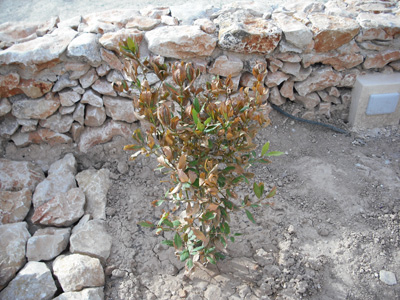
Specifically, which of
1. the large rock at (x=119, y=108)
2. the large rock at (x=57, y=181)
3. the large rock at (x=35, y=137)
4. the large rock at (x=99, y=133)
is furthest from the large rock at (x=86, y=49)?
the large rock at (x=57, y=181)

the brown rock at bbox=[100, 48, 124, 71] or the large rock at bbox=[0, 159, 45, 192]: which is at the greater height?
the brown rock at bbox=[100, 48, 124, 71]

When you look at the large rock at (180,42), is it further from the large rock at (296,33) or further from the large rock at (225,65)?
the large rock at (296,33)

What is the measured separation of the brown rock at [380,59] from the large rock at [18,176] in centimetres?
287

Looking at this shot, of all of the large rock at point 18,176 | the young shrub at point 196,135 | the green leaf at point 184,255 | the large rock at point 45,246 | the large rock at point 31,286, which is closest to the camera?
the young shrub at point 196,135

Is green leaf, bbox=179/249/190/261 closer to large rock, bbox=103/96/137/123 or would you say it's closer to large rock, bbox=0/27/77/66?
large rock, bbox=103/96/137/123

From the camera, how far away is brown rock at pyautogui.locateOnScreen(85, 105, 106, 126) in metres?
2.92

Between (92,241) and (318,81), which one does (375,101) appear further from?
(92,241)

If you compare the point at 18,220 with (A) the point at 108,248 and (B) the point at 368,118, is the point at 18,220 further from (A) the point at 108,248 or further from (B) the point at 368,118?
(B) the point at 368,118

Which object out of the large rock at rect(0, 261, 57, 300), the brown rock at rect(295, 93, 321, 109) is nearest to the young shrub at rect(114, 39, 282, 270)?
the large rock at rect(0, 261, 57, 300)

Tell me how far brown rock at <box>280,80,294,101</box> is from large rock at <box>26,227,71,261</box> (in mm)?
2085

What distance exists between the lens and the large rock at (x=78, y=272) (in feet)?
7.11

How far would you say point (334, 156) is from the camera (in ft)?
9.99

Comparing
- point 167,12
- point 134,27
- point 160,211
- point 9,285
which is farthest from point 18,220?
point 167,12

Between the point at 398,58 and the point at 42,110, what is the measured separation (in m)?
3.00
